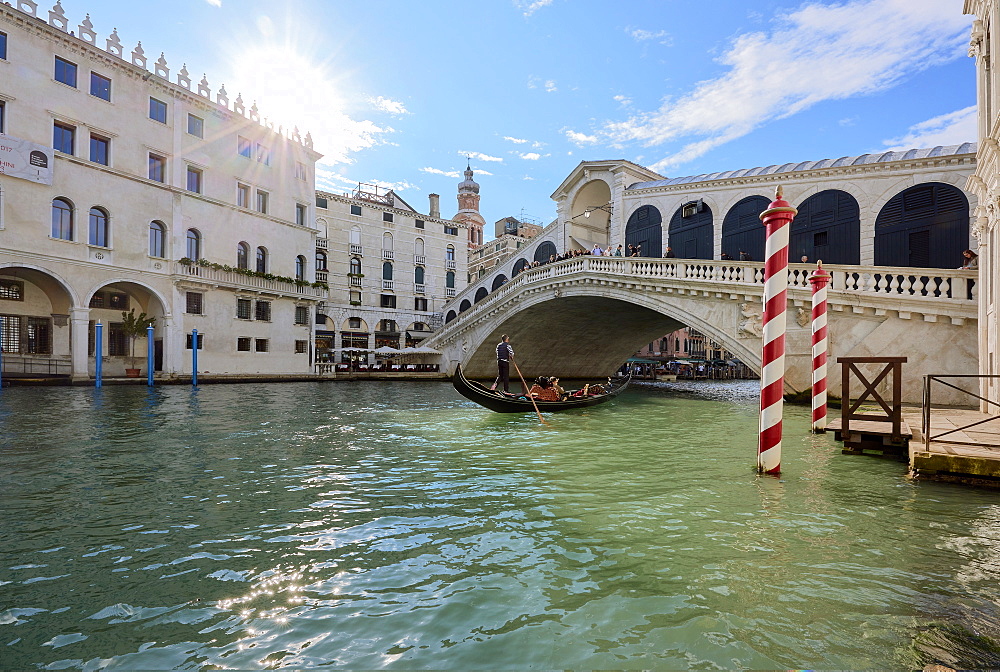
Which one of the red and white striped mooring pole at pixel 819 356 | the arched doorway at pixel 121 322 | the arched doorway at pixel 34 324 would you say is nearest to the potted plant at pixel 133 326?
the arched doorway at pixel 121 322

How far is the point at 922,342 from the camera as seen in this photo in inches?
366

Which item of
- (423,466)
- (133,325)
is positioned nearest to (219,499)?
(423,466)

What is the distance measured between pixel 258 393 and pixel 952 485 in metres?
14.7

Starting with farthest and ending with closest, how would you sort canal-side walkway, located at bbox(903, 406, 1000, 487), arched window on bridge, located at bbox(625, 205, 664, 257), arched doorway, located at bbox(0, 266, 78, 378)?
arched window on bridge, located at bbox(625, 205, 664, 257)
arched doorway, located at bbox(0, 266, 78, 378)
canal-side walkway, located at bbox(903, 406, 1000, 487)

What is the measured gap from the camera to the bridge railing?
9062 millimetres

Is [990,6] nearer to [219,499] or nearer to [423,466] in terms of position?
[423,466]

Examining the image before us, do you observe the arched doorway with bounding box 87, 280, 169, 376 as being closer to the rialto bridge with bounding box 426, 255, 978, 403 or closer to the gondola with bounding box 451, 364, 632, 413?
the rialto bridge with bounding box 426, 255, 978, 403

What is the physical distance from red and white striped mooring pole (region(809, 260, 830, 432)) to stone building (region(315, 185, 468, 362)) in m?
24.0

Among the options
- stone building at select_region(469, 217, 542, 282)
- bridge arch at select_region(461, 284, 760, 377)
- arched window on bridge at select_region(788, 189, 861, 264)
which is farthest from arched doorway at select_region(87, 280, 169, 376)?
stone building at select_region(469, 217, 542, 282)

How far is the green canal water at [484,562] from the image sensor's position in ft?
6.88

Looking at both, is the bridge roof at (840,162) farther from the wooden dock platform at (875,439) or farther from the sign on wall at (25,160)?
the sign on wall at (25,160)

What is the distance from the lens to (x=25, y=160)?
14.7 metres

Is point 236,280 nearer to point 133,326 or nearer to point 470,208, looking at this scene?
point 133,326

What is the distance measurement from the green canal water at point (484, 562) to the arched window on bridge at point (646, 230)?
13.4m
